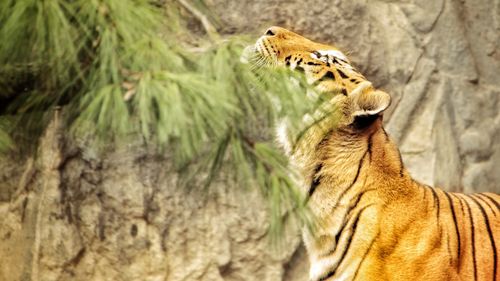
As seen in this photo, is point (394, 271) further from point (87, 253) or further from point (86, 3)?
point (86, 3)

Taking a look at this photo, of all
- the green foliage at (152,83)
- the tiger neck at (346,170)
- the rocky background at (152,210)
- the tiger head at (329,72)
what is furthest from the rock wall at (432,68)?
the green foliage at (152,83)

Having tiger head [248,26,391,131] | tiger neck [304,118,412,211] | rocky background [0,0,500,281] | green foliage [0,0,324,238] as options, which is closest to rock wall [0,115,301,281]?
rocky background [0,0,500,281]

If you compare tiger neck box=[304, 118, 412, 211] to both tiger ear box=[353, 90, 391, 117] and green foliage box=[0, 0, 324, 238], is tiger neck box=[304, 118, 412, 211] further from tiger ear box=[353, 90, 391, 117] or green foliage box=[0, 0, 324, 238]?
green foliage box=[0, 0, 324, 238]

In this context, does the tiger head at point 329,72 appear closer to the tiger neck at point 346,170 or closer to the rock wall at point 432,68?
the tiger neck at point 346,170

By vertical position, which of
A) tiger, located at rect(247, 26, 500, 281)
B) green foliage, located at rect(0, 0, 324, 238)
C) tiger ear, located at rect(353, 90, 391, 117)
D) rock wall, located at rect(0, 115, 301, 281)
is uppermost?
green foliage, located at rect(0, 0, 324, 238)

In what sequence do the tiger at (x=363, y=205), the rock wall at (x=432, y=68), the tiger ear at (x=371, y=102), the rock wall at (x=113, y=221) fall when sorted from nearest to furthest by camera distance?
the tiger ear at (x=371, y=102) → the tiger at (x=363, y=205) → the rock wall at (x=113, y=221) → the rock wall at (x=432, y=68)

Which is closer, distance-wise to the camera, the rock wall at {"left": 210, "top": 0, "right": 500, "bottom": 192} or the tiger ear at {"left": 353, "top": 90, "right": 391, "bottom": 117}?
the tiger ear at {"left": 353, "top": 90, "right": 391, "bottom": 117}

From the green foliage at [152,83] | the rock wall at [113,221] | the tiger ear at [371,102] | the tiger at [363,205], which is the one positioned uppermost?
the green foliage at [152,83]

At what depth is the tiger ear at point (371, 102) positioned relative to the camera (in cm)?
235

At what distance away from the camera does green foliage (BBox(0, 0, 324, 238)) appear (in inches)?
53.3

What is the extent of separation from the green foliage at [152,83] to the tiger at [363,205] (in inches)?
38.9

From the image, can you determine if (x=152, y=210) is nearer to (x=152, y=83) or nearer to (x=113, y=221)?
(x=113, y=221)

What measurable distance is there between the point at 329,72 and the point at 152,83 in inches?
48.4

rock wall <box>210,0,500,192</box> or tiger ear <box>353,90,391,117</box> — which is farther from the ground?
tiger ear <box>353,90,391,117</box>
